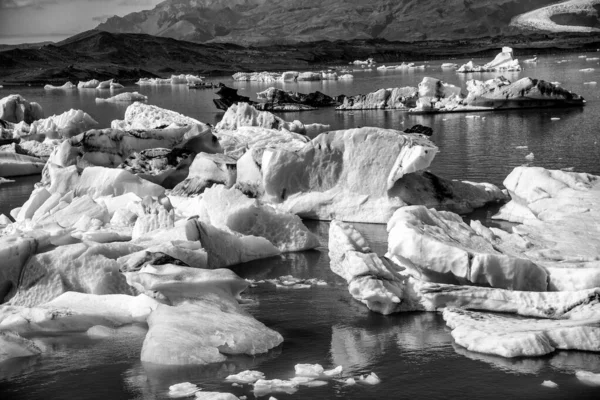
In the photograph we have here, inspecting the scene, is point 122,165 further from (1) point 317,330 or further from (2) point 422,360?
(2) point 422,360

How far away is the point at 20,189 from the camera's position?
18.1m

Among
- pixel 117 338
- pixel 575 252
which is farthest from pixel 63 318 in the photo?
pixel 575 252

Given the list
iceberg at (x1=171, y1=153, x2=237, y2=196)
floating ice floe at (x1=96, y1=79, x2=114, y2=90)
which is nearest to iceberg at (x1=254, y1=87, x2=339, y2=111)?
iceberg at (x1=171, y1=153, x2=237, y2=196)

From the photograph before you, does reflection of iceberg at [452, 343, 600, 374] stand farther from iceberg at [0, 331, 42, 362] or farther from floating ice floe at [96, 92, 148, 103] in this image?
floating ice floe at [96, 92, 148, 103]

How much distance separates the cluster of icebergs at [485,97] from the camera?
96.3ft

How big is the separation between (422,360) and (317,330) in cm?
125

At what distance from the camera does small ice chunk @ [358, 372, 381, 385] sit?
21.9 ft

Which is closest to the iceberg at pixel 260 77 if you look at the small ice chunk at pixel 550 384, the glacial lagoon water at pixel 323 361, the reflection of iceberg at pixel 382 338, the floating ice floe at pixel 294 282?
the glacial lagoon water at pixel 323 361

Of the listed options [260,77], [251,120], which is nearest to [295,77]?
[260,77]

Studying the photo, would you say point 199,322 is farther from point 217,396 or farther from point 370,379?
point 370,379

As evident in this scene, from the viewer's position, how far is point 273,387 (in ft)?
21.3

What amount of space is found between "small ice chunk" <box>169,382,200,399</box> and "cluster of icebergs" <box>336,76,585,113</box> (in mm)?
24750

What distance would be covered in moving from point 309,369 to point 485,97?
970 inches

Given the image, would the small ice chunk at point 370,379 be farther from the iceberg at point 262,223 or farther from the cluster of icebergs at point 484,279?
the iceberg at point 262,223
